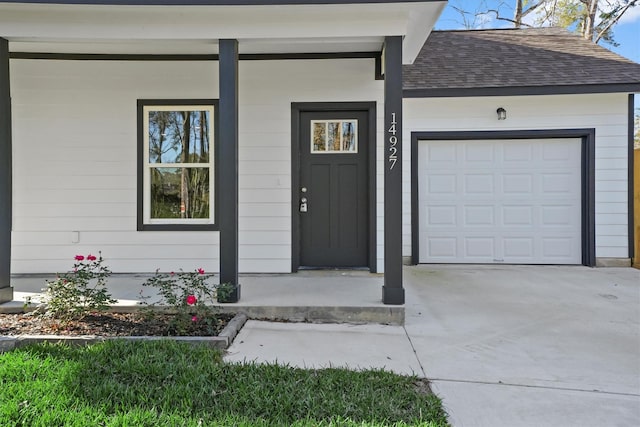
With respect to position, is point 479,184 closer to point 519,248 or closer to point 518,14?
point 519,248

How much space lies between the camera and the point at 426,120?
20.8ft

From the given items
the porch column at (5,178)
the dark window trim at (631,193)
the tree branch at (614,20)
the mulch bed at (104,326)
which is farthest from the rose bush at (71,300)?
the tree branch at (614,20)

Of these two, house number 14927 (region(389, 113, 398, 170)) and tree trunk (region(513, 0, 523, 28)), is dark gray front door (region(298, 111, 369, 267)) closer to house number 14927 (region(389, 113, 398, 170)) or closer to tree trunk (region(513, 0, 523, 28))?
house number 14927 (region(389, 113, 398, 170))

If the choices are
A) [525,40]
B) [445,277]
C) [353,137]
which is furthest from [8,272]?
[525,40]

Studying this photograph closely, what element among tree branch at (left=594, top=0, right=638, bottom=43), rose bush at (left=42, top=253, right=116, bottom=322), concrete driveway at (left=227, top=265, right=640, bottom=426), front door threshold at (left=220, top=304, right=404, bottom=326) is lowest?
concrete driveway at (left=227, top=265, right=640, bottom=426)

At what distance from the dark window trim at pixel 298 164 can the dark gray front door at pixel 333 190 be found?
0.30ft

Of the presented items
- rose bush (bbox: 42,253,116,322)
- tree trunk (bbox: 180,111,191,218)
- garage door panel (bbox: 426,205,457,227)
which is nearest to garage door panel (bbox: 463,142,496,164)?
garage door panel (bbox: 426,205,457,227)

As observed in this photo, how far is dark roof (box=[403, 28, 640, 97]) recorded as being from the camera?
19.2 feet

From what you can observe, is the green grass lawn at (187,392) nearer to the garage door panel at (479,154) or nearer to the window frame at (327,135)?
the window frame at (327,135)

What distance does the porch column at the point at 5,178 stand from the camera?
3.69 metres

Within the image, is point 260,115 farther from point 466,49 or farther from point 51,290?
point 466,49

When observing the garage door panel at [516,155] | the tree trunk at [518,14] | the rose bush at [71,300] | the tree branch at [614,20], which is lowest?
the rose bush at [71,300]

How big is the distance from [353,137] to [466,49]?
3.79m

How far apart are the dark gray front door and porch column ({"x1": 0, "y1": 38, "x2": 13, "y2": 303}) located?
3.08m
